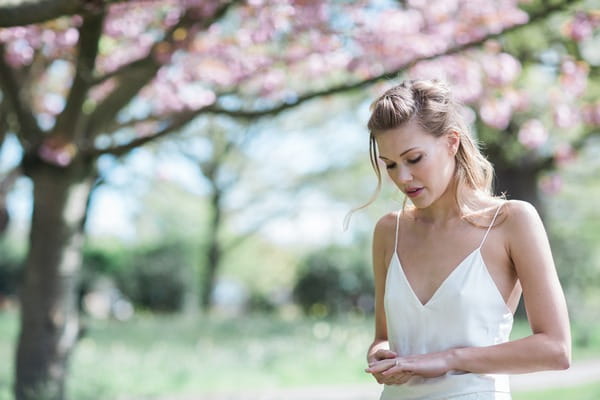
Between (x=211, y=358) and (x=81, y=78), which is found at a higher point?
(x=81, y=78)

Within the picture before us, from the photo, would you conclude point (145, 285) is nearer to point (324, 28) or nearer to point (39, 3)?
point (324, 28)

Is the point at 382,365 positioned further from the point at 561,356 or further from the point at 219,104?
the point at 219,104

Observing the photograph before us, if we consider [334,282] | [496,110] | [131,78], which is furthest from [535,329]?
[334,282]

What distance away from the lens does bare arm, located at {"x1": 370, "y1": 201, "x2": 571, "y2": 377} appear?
2.00m

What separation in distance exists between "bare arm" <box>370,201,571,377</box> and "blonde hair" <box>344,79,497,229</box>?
0.74ft

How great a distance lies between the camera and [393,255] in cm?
232

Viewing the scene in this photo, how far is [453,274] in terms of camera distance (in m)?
2.12

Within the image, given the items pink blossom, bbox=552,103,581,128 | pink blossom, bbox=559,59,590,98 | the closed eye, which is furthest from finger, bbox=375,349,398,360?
pink blossom, bbox=552,103,581,128

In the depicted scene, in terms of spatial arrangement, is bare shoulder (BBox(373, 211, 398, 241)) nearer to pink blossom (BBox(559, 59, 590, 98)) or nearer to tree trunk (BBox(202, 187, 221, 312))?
pink blossom (BBox(559, 59, 590, 98))

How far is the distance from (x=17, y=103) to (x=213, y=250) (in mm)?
12658

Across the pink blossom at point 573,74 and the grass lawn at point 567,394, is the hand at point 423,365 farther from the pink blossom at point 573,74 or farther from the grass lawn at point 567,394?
the grass lawn at point 567,394

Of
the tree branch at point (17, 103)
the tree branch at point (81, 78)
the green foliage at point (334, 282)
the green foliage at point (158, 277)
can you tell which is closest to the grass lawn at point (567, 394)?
the tree branch at point (81, 78)

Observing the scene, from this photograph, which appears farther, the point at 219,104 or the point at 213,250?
the point at 213,250

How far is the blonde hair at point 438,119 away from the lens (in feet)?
7.07
